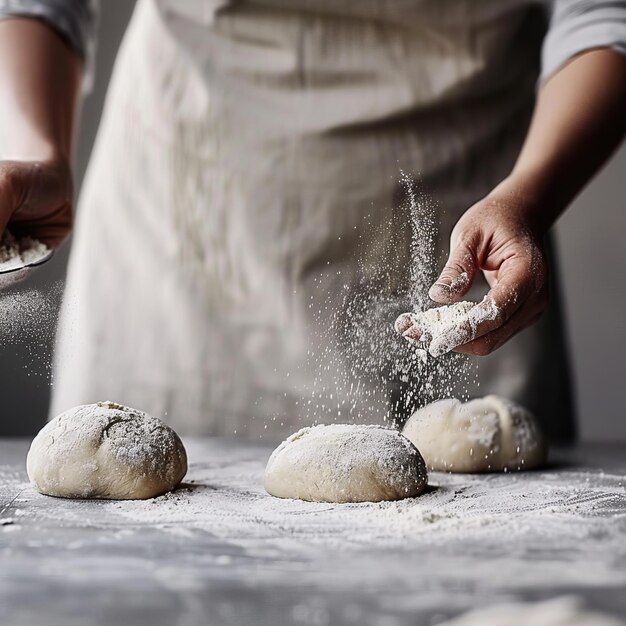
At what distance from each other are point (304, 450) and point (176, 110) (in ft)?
2.68

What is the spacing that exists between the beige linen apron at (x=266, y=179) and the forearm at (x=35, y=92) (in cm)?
14

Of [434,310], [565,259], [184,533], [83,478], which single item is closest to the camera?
[184,533]

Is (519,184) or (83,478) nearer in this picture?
(83,478)

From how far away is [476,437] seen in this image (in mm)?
1392

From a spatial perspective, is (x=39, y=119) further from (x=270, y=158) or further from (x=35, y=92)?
(x=270, y=158)

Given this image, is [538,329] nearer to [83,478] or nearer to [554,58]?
[554,58]

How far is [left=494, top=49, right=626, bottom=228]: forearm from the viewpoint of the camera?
149cm

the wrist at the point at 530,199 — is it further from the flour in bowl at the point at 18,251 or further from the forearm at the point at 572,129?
the flour in bowl at the point at 18,251

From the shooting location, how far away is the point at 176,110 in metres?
1.69

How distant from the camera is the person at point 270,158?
5.08ft

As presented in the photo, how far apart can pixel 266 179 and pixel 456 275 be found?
1.70 feet

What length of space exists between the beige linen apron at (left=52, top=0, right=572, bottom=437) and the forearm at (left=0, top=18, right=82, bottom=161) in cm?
14

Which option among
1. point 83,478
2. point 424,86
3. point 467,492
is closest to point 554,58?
point 424,86

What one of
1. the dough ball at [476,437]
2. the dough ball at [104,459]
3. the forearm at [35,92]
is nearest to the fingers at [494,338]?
the dough ball at [476,437]
